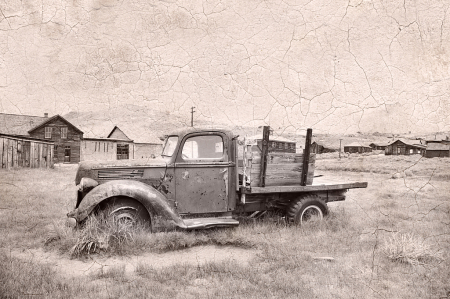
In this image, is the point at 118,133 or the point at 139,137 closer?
the point at 118,133

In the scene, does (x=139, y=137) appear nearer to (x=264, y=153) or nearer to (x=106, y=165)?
(x=106, y=165)

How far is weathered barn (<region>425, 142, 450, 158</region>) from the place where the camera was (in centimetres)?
2873

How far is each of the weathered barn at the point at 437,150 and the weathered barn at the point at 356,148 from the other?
13556 millimetres

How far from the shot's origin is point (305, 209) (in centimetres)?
597

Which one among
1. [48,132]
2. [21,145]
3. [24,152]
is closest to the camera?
[21,145]

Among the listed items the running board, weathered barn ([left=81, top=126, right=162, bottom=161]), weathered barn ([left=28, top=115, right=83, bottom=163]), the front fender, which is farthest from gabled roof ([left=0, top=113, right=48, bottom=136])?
the running board

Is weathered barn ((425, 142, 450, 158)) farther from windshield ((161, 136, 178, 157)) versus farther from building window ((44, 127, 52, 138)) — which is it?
building window ((44, 127, 52, 138))

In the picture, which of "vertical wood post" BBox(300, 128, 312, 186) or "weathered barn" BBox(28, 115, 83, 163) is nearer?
"vertical wood post" BBox(300, 128, 312, 186)

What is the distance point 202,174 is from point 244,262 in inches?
66.6

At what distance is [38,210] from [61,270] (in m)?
3.78

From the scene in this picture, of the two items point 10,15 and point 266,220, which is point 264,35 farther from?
point 10,15

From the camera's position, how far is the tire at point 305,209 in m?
5.86

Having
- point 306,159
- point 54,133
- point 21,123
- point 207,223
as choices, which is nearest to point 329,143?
point 54,133

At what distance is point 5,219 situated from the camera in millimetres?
6008
